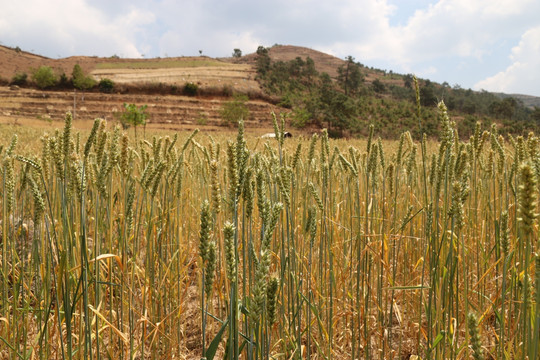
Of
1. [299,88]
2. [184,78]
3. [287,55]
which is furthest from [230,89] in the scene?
[287,55]

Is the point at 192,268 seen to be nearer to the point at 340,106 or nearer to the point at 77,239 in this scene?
the point at 77,239

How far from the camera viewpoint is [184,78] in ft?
180

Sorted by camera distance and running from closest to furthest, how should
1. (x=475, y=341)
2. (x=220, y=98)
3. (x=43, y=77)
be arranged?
(x=475, y=341)
(x=43, y=77)
(x=220, y=98)

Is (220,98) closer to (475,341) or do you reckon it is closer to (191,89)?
(191,89)

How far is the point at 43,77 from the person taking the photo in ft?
159

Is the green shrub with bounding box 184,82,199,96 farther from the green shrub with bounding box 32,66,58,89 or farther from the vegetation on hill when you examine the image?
the green shrub with bounding box 32,66,58,89

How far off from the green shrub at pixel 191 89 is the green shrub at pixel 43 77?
17.6 m

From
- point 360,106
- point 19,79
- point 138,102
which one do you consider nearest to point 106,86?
point 138,102

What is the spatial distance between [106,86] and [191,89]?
11453 mm

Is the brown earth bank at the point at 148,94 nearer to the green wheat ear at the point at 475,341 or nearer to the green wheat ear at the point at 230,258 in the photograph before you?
the green wheat ear at the point at 230,258

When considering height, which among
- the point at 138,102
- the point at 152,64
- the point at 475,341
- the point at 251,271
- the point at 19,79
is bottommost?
the point at 251,271

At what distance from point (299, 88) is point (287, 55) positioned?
5940 cm

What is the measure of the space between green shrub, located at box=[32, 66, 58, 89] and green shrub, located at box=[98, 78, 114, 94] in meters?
6.23

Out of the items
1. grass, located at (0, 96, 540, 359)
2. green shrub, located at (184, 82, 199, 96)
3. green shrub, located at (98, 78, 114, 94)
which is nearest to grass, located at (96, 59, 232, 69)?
green shrub, located at (98, 78, 114, 94)
